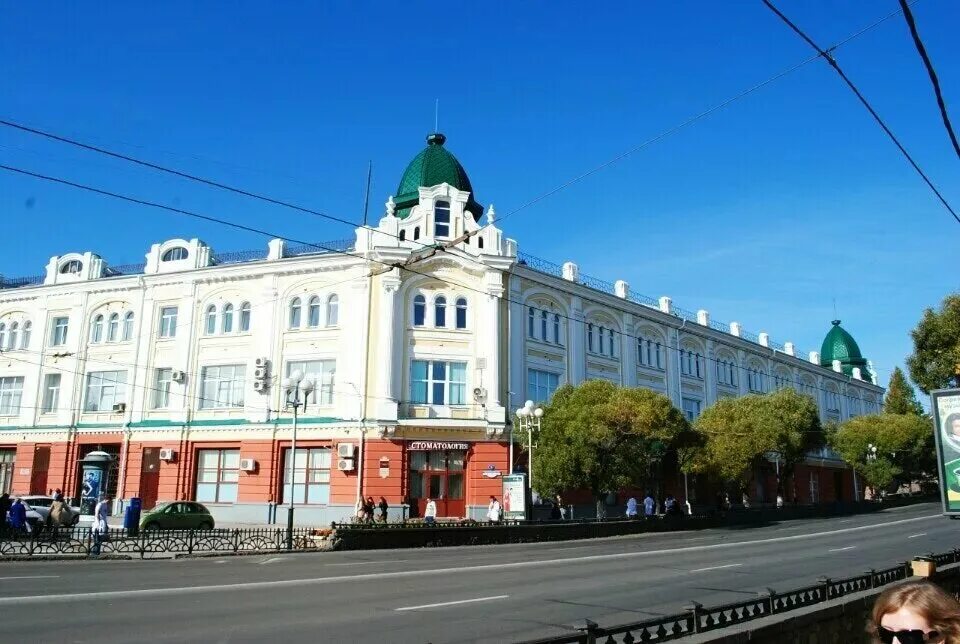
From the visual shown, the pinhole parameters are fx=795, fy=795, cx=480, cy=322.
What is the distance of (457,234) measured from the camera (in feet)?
124

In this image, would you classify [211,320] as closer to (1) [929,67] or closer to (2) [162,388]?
(2) [162,388]

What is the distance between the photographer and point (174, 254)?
41.5 m

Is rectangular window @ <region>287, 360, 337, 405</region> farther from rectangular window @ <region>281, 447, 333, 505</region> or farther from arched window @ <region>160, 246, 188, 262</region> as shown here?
arched window @ <region>160, 246, 188, 262</region>

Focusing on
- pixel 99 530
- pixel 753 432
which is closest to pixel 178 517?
pixel 99 530

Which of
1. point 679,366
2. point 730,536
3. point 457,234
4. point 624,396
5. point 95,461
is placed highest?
point 457,234

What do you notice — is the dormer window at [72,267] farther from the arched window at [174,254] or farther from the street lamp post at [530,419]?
the street lamp post at [530,419]

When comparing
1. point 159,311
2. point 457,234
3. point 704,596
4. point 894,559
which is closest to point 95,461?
point 159,311

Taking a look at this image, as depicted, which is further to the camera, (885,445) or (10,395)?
(885,445)

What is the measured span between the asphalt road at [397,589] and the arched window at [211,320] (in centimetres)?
1968

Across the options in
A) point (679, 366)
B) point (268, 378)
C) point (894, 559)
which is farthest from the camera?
point (679, 366)

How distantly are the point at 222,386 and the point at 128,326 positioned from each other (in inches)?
270

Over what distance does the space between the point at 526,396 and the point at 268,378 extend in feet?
39.9

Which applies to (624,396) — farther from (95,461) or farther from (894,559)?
(95,461)

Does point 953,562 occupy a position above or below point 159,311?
below
